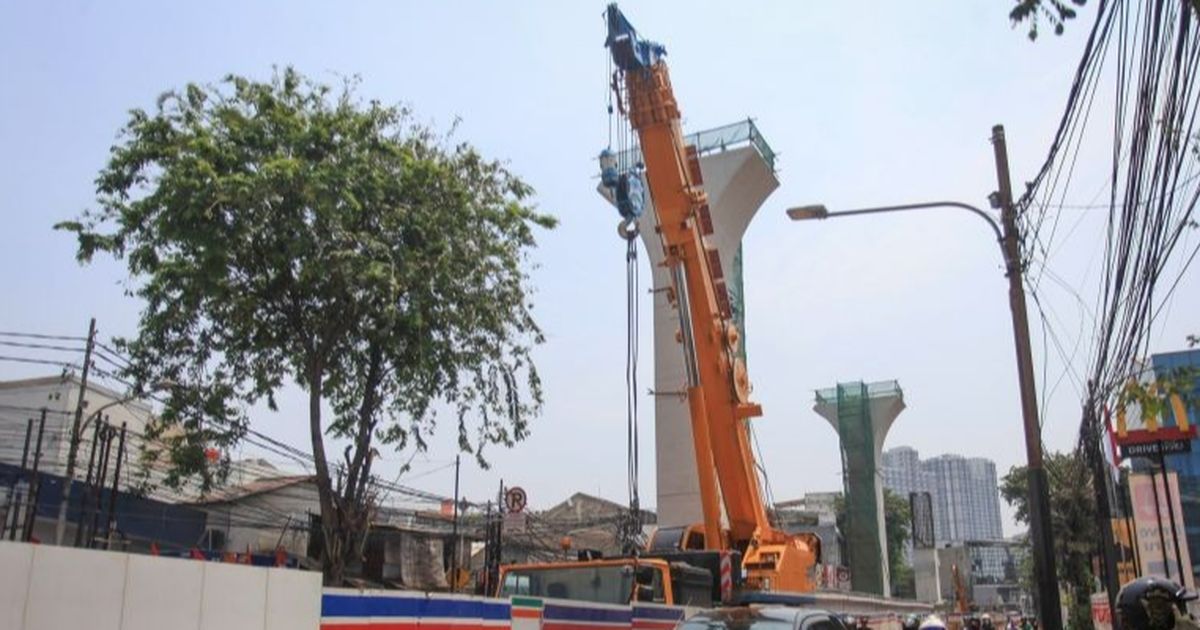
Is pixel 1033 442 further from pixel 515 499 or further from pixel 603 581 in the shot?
pixel 515 499

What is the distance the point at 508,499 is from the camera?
29703mm

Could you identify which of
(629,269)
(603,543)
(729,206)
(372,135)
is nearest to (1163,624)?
(629,269)

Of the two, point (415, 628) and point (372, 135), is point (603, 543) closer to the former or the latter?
point (372, 135)

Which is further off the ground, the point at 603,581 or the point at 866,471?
the point at 866,471

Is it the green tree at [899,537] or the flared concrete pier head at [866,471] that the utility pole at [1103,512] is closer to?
the flared concrete pier head at [866,471]

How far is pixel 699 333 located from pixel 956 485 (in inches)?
5562

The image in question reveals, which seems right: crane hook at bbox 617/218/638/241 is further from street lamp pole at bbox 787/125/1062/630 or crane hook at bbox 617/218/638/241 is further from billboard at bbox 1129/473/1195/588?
billboard at bbox 1129/473/1195/588

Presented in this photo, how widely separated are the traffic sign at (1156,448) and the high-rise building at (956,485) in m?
124

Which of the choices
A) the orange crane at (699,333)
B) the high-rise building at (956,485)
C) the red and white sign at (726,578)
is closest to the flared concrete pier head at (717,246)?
the orange crane at (699,333)

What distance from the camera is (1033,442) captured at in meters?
11.9

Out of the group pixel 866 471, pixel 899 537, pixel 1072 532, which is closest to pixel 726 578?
pixel 1072 532

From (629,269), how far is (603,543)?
1193 inches

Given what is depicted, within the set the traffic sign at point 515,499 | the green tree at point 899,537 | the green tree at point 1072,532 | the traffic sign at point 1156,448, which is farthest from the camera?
the green tree at point 899,537

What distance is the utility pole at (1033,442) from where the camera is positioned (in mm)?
11789
